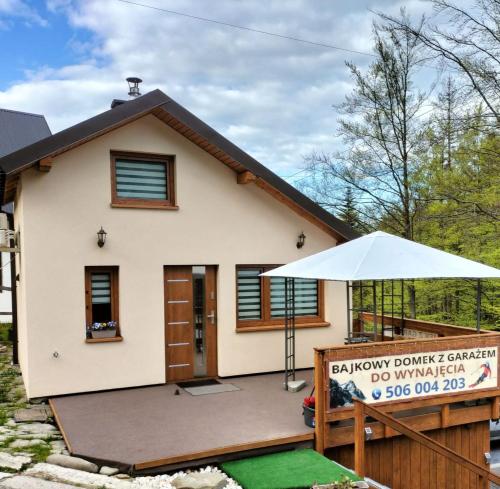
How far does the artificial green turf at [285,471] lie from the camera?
464 cm

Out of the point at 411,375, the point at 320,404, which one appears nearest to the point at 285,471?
the point at 320,404

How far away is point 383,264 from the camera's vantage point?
6.24 m

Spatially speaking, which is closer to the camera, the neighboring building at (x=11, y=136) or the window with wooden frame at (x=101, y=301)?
the window with wooden frame at (x=101, y=301)

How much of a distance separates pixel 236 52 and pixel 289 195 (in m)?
4.32

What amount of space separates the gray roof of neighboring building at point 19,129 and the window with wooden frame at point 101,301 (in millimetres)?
9309

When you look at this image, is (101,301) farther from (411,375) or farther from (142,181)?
(411,375)

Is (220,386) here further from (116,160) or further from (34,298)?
(116,160)

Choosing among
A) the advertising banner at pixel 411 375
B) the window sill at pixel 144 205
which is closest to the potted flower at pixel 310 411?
the advertising banner at pixel 411 375

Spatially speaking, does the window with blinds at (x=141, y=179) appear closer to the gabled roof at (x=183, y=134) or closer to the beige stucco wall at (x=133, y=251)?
the beige stucco wall at (x=133, y=251)

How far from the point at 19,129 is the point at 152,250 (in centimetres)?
1074

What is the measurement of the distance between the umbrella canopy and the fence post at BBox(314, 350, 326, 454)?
1.02 metres

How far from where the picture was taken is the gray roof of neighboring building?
15289mm

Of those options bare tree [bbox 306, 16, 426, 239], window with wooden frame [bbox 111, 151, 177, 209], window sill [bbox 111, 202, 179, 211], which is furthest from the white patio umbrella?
bare tree [bbox 306, 16, 426, 239]

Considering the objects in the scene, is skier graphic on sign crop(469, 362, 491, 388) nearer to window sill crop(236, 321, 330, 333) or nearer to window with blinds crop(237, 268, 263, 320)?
window sill crop(236, 321, 330, 333)
